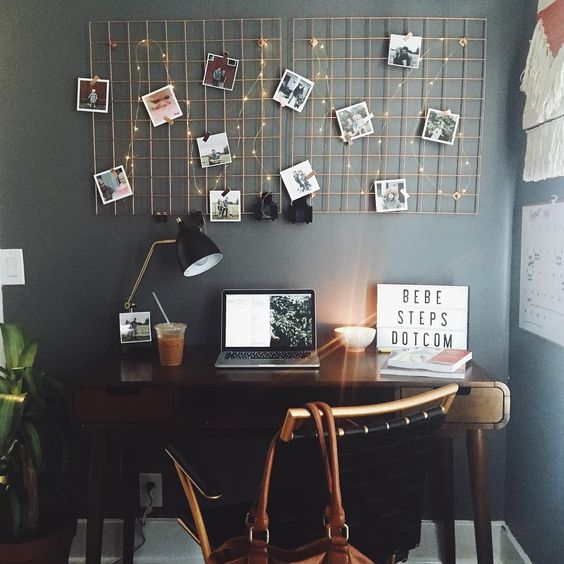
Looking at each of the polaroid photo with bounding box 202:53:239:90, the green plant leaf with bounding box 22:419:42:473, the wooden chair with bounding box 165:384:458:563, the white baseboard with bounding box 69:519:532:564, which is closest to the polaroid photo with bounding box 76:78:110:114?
the polaroid photo with bounding box 202:53:239:90

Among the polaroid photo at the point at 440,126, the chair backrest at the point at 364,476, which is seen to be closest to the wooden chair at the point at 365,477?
the chair backrest at the point at 364,476

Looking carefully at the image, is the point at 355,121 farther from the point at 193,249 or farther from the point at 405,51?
the point at 193,249

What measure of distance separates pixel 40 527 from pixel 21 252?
3.17 ft

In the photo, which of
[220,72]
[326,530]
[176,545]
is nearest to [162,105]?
[220,72]

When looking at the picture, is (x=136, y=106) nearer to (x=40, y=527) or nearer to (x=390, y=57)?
(x=390, y=57)

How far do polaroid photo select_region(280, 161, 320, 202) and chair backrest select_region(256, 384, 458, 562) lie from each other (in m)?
0.99

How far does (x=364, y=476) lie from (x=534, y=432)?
932mm

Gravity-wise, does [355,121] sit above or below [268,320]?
above

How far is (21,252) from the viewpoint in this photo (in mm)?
2156

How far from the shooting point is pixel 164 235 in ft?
7.06

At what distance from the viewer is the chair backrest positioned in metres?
1.23

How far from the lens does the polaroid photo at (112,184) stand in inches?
83.4

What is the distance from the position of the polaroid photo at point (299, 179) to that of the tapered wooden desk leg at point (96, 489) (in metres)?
1.04

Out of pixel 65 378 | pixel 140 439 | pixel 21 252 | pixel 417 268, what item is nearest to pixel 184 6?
pixel 21 252
